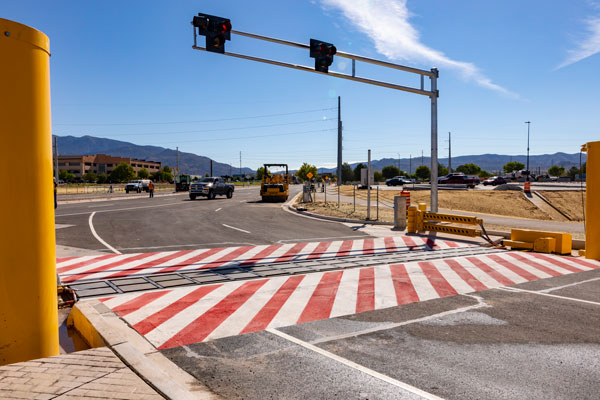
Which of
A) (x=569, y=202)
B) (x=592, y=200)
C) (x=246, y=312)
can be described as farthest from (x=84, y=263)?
(x=569, y=202)

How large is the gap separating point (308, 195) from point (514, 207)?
53.3ft

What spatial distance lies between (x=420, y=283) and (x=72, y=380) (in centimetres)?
605

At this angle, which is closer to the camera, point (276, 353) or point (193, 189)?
point (276, 353)

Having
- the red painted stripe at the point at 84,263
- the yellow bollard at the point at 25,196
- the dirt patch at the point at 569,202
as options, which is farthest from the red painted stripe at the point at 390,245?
the dirt patch at the point at 569,202

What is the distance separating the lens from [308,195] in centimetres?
3284

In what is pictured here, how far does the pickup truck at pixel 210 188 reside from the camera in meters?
37.4

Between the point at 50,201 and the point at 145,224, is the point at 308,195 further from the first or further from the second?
Result: the point at 50,201

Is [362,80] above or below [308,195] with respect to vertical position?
above

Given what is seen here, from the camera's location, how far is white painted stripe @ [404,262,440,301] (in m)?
6.97

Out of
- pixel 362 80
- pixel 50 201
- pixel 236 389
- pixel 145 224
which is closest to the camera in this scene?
pixel 236 389

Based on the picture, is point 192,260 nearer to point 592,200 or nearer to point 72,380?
point 72,380

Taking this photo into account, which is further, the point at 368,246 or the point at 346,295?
the point at 368,246

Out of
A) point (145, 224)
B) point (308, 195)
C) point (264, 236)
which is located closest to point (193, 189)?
point (308, 195)

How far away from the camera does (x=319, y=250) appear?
38.2ft
